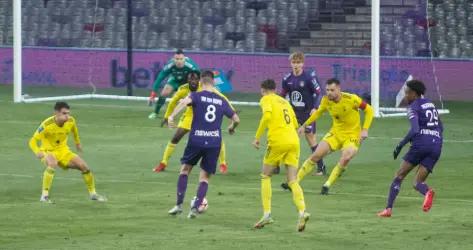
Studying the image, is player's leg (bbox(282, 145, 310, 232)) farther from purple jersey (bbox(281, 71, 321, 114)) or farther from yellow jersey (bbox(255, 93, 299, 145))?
purple jersey (bbox(281, 71, 321, 114))

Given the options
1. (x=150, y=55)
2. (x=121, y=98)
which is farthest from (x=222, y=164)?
(x=150, y=55)

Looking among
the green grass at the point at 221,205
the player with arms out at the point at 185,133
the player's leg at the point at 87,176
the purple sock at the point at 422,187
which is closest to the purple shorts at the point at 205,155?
the green grass at the point at 221,205

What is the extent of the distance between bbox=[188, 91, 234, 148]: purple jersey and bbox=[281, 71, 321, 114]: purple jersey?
19.5 feet

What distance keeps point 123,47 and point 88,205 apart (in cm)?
2397

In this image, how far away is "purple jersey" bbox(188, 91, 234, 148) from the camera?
1934 centimetres

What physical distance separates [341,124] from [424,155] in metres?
3.24

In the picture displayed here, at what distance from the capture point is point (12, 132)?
Answer: 3198 centimetres

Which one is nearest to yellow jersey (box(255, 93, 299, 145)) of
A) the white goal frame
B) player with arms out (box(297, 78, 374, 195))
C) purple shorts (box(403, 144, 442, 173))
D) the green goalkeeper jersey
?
purple shorts (box(403, 144, 442, 173))

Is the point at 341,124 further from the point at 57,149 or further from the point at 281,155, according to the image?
the point at 57,149

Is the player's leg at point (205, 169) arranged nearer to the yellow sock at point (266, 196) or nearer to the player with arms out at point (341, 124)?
the yellow sock at point (266, 196)

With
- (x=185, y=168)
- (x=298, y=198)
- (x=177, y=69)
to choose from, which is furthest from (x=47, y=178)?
(x=177, y=69)

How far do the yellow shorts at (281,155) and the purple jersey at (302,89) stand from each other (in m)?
6.51

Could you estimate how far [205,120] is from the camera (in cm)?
1934

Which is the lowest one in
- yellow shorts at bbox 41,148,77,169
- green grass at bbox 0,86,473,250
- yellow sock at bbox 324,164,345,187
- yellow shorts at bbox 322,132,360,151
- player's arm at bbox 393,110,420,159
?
green grass at bbox 0,86,473,250
